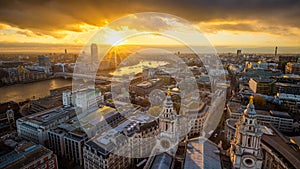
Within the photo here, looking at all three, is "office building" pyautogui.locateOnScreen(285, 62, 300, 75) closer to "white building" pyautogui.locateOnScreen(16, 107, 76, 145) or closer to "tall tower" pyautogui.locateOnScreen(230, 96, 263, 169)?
"tall tower" pyautogui.locateOnScreen(230, 96, 263, 169)

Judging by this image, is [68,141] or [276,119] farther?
[276,119]

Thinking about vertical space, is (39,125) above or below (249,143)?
below

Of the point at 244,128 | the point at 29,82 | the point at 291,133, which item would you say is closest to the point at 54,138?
the point at 244,128

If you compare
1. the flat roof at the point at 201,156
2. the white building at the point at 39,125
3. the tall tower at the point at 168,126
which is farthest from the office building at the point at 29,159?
the flat roof at the point at 201,156

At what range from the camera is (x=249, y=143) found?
224 inches

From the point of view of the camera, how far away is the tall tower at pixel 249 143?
5.56 meters

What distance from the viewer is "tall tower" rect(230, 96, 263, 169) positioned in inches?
219

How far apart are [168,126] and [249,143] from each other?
2.81 meters

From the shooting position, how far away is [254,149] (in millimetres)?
5648

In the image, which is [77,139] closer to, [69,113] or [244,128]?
[69,113]

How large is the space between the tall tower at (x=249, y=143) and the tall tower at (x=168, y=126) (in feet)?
7.38

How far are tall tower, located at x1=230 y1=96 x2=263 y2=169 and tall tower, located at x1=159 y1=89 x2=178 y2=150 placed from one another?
2250 millimetres

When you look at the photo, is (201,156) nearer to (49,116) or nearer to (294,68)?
(49,116)

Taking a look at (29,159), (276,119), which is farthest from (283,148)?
(29,159)
